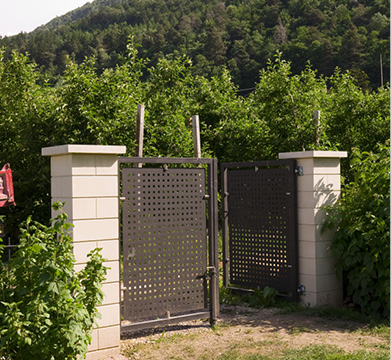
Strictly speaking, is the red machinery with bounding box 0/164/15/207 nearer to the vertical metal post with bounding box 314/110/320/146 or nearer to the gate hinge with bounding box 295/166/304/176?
the gate hinge with bounding box 295/166/304/176

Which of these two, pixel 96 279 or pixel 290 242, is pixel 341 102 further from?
pixel 96 279

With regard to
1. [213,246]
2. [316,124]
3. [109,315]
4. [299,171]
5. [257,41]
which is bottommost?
[109,315]

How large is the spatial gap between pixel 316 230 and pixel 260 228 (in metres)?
0.78

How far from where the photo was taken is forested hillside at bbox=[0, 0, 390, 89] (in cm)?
3297

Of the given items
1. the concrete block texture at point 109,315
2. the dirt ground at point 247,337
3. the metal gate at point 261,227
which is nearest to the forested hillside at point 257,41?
the metal gate at point 261,227

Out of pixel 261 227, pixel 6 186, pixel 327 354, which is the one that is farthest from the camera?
pixel 6 186

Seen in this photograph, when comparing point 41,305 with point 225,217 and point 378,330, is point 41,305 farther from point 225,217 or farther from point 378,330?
point 225,217

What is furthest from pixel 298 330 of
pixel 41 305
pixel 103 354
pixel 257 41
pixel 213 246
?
pixel 257 41

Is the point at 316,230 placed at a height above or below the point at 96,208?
below

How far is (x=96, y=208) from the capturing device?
14.5ft

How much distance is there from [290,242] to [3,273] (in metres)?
3.38

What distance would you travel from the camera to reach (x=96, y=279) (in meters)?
3.77

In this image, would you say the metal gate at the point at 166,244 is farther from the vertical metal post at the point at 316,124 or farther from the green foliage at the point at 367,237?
the vertical metal post at the point at 316,124

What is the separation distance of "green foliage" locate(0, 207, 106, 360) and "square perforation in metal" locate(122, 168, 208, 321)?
1224mm
